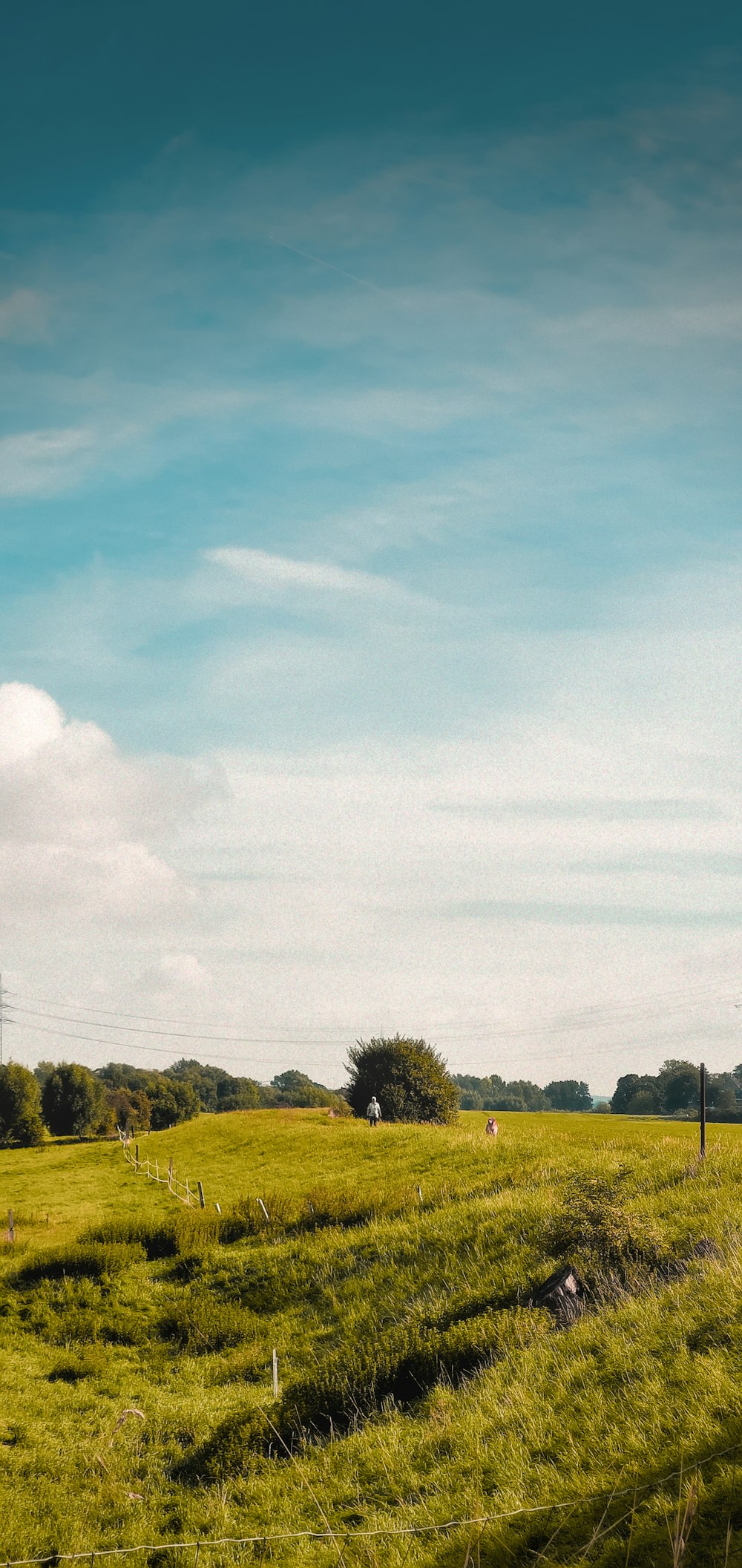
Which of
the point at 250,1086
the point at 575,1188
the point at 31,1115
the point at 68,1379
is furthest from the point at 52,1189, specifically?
the point at 250,1086

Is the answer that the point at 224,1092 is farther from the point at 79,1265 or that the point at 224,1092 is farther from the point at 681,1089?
the point at 79,1265

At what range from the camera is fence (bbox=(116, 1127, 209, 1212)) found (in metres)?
43.0

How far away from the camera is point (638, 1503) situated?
1052 cm

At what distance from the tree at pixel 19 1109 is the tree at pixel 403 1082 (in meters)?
46.8

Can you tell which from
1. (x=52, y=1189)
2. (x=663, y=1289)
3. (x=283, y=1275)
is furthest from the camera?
(x=52, y=1189)

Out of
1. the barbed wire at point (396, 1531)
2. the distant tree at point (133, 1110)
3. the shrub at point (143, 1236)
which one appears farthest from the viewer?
the distant tree at point (133, 1110)

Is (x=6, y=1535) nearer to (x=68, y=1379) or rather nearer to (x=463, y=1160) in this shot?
(x=68, y=1379)

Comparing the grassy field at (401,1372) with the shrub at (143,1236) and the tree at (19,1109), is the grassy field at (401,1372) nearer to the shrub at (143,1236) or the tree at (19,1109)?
the shrub at (143,1236)

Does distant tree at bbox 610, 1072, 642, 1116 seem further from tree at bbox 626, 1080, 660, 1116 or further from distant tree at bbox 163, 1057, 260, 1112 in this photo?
distant tree at bbox 163, 1057, 260, 1112

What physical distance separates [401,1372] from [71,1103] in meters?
104

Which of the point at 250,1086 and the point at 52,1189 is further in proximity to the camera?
the point at 250,1086

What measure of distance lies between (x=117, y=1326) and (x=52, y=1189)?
88.0ft

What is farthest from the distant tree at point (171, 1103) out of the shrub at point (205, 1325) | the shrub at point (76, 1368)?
the shrub at point (76, 1368)

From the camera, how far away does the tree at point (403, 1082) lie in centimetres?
6688
